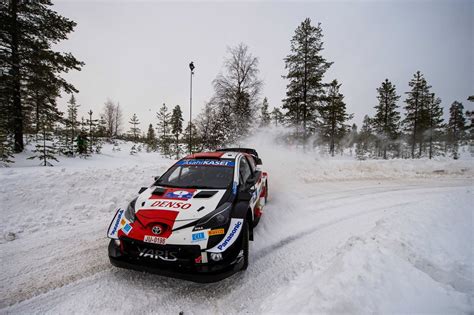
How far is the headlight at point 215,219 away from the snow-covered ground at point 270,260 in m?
0.81

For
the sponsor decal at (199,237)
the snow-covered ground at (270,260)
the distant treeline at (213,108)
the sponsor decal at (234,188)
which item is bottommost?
Result: the snow-covered ground at (270,260)

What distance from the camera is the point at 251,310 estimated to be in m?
2.33

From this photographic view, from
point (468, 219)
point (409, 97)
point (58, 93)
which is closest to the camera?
point (468, 219)

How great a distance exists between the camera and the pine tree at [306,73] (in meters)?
19.0

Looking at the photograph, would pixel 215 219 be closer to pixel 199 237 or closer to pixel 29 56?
pixel 199 237

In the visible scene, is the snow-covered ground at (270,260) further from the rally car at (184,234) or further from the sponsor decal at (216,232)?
the sponsor decal at (216,232)

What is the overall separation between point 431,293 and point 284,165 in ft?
37.1

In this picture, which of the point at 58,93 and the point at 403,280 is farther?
the point at 58,93

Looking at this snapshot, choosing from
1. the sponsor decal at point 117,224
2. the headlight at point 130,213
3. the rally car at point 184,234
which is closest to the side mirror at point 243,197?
the rally car at point 184,234

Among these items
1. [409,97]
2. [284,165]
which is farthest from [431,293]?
[409,97]

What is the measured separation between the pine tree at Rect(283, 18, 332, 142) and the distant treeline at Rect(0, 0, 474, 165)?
0.28 ft

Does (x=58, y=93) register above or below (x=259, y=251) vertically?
→ above

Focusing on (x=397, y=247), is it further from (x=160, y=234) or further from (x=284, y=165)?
(x=284, y=165)

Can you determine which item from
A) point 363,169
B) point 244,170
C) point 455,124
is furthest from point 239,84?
point 455,124
